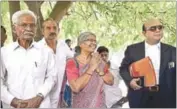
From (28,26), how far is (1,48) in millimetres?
357

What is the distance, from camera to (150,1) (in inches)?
159

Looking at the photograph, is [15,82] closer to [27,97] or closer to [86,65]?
[27,97]

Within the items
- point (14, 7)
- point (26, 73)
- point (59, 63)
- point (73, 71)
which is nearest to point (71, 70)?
point (73, 71)

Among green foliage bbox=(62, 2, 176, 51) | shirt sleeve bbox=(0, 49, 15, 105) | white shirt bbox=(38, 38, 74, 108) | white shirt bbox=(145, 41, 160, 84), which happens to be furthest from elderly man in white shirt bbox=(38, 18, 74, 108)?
white shirt bbox=(145, 41, 160, 84)

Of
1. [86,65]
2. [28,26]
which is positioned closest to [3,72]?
[28,26]

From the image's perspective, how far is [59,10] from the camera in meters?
3.97

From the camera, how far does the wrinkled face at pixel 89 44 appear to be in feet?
12.6

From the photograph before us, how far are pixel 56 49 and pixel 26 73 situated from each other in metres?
0.39

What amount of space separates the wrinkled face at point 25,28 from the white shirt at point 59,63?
0.46ft

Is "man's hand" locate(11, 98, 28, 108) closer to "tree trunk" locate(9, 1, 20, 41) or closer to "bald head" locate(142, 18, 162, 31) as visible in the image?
"tree trunk" locate(9, 1, 20, 41)

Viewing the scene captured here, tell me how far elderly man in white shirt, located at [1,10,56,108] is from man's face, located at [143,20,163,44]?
975 mm

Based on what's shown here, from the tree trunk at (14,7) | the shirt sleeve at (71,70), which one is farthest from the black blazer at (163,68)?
the tree trunk at (14,7)

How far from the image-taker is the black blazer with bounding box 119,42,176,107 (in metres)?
3.95

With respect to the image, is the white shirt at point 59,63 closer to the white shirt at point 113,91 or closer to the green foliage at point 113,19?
the green foliage at point 113,19
